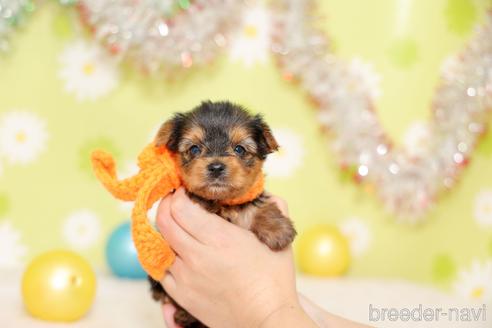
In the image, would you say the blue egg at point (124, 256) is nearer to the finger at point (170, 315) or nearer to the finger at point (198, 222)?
the finger at point (170, 315)

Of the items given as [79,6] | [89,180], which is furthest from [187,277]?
[79,6]

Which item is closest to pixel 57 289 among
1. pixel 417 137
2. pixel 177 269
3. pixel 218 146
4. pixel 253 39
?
pixel 177 269

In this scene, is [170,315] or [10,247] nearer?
[170,315]

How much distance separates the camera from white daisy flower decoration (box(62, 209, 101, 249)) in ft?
11.4

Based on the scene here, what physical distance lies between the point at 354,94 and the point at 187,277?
1.88 m

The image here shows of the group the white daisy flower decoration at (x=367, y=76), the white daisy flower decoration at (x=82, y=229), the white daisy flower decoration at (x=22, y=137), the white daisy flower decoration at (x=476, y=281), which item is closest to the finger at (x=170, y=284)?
the white daisy flower decoration at (x=82, y=229)

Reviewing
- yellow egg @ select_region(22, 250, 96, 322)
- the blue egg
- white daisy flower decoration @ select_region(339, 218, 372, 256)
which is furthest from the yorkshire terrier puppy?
white daisy flower decoration @ select_region(339, 218, 372, 256)

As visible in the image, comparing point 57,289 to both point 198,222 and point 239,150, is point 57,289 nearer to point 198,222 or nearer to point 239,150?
point 198,222

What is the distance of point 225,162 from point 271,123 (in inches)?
67.2

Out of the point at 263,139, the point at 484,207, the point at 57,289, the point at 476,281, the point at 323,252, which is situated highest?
the point at 484,207

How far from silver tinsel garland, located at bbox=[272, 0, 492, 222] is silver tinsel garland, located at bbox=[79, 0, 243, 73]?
0.47 meters

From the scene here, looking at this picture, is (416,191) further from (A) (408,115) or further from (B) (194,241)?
(B) (194,241)

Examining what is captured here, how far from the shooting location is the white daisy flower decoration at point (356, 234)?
144 inches

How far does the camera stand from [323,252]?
3.30m
